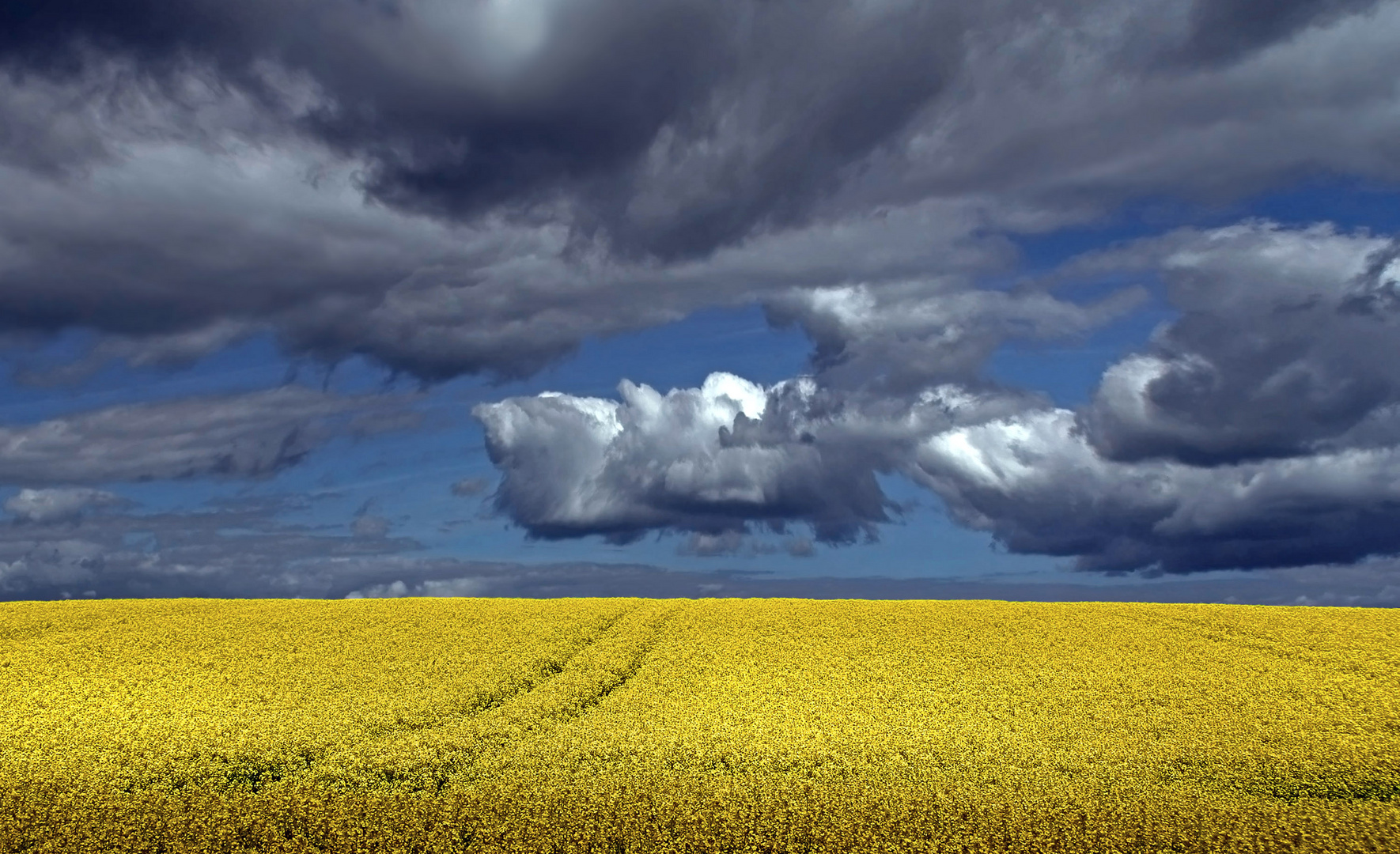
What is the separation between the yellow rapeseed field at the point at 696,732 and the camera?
17.7m

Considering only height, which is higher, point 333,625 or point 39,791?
point 333,625

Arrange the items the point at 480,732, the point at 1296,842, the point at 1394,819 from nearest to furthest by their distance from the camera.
→ 1. the point at 1296,842
2. the point at 1394,819
3. the point at 480,732

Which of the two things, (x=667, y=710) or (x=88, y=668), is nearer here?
(x=667, y=710)

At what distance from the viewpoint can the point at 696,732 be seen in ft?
74.3

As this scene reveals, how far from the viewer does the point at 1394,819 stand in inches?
716

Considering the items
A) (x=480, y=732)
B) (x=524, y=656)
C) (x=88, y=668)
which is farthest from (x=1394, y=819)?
(x=88, y=668)

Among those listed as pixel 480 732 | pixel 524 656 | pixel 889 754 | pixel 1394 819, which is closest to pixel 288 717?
pixel 480 732

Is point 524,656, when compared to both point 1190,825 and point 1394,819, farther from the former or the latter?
point 1394,819

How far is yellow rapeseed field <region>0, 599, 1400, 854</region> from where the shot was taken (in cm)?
1766

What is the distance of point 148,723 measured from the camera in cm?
2341

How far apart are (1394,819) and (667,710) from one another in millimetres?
15590

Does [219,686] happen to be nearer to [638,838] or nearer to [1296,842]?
[638,838]

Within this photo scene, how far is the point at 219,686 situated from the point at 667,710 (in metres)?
12.9

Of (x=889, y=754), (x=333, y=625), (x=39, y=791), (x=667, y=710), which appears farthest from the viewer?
(x=333, y=625)
